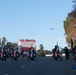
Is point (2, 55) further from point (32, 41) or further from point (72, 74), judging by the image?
point (32, 41)

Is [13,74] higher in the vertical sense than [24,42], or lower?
lower

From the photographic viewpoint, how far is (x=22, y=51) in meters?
76.2

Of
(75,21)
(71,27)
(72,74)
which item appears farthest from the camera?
(71,27)

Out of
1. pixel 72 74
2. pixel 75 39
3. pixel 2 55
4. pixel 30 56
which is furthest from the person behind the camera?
pixel 75 39

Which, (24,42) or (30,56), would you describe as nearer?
(30,56)

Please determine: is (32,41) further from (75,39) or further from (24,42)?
(75,39)

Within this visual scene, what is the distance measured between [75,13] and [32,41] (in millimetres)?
15615

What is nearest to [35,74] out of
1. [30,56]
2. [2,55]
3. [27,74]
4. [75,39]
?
[27,74]

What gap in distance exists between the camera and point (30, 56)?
45.3m

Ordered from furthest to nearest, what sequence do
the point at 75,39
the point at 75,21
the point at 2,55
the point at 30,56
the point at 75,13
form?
the point at 75,21, the point at 75,39, the point at 75,13, the point at 2,55, the point at 30,56

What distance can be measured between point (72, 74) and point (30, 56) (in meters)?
23.5

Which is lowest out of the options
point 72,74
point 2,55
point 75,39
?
point 72,74

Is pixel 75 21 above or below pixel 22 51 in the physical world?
above

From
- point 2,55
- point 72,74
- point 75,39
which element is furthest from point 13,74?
point 75,39
